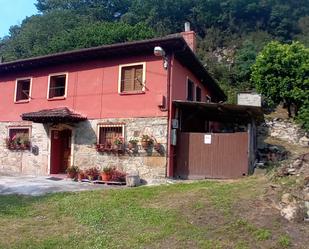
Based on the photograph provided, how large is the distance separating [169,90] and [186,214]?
714cm

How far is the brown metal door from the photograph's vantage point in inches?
576

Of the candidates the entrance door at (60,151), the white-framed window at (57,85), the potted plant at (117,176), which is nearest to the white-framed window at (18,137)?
the entrance door at (60,151)

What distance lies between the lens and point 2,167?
19.2 m

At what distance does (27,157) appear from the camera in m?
18.3

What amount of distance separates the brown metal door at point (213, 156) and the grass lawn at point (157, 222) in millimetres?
3875

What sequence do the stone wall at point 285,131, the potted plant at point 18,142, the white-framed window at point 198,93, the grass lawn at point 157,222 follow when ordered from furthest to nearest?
1. the stone wall at point 285,131
2. the white-framed window at point 198,93
3. the potted plant at point 18,142
4. the grass lawn at point 157,222

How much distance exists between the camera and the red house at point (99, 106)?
14945 mm

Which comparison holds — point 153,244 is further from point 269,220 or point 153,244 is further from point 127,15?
point 127,15

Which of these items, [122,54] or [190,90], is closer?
[122,54]

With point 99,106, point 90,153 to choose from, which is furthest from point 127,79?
point 90,153

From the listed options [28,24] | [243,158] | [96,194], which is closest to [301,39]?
[28,24]

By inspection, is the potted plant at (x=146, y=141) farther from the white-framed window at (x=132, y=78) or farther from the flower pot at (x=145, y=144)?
the white-framed window at (x=132, y=78)

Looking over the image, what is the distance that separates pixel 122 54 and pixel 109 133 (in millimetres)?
3176

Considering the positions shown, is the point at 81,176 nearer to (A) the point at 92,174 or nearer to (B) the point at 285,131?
(A) the point at 92,174
